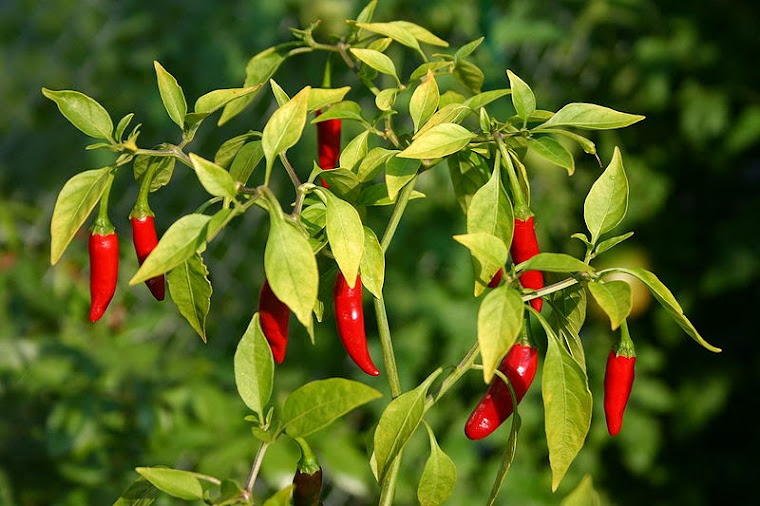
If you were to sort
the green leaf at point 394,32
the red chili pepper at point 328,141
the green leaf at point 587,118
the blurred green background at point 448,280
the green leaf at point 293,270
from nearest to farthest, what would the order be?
the green leaf at point 293,270 < the green leaf at point 587,118 < the green leaf at point 394,32 < the red chili pepper at point 328,141 < the blurred green background at point 448,280

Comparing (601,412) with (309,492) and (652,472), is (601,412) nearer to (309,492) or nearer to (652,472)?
(652,472)

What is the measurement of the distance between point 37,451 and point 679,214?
141cm

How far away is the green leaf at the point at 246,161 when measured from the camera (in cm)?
77

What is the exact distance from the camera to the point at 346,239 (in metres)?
0.66

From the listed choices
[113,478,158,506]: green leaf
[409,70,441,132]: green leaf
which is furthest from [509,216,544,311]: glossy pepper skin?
[113,478,158,506]: green leaf

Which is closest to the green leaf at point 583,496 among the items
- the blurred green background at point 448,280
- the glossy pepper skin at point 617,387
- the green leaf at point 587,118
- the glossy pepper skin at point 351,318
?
the glossy pepper skin at point 617,387

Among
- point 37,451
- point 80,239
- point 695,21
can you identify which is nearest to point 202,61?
point 80,239

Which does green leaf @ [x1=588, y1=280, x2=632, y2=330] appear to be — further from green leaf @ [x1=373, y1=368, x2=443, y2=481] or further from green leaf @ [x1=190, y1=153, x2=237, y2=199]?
green leaf @ [x1=190, y1=153, x2=237, y2=199]

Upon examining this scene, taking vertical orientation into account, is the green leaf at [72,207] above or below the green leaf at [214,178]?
below

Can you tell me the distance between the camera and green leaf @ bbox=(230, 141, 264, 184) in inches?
30.4

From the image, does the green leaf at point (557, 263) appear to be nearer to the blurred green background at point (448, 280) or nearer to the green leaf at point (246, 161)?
the green leaf at point (246, 161)

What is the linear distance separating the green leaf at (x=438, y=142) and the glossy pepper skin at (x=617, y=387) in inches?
8.0

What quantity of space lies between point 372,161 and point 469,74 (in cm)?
18

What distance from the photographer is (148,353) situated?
168 cm
